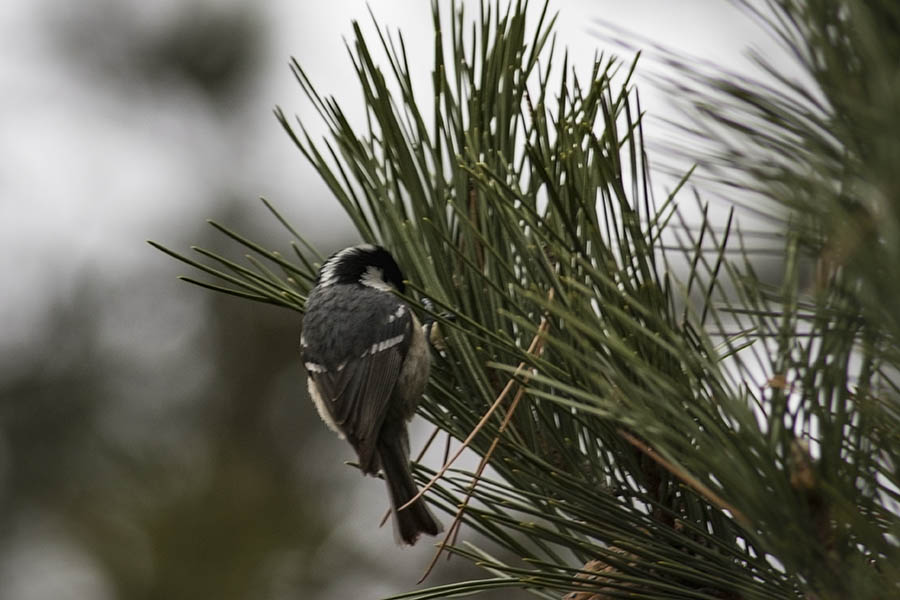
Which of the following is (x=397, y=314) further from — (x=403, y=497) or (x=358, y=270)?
(x=403, y=497)

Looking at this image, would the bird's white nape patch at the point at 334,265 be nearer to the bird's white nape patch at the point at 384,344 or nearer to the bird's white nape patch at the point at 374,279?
the bird's white nape patch at the point at 374,279

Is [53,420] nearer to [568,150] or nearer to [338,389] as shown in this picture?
[338,389]

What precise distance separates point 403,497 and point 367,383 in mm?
308

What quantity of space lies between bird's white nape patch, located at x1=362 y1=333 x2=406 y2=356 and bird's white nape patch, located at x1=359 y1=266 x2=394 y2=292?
11 cm

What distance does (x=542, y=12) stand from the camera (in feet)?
4.78

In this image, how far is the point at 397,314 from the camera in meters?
2.28

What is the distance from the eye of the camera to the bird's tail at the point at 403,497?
194cm

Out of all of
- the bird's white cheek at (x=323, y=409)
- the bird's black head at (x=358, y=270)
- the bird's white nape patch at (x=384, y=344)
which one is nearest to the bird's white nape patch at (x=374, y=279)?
the bird's black head at (x=358, y=270)

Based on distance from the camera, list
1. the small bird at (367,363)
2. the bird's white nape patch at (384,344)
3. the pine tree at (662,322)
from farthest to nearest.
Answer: the bird's white nape patch at (384,344) → the small bird at (367,363) → the pine tree at (662,322)

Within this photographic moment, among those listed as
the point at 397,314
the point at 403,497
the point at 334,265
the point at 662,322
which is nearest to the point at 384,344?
the point at 397,314

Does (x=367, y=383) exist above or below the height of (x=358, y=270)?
below

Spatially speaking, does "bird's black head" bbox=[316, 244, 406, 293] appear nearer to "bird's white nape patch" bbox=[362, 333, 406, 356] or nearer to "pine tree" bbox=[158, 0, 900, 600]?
"bird's white nape patch" bbox=[362, 333, 406, 356]

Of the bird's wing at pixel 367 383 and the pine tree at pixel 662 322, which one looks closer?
the pine tree at pixel 662 322

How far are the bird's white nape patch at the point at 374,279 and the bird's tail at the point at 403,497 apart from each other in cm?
33
